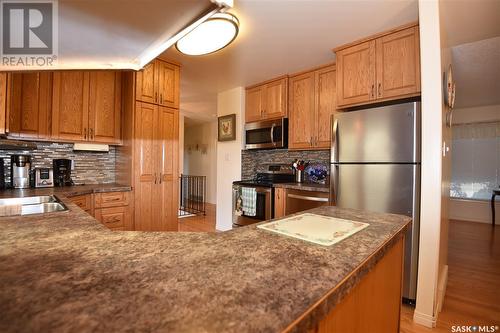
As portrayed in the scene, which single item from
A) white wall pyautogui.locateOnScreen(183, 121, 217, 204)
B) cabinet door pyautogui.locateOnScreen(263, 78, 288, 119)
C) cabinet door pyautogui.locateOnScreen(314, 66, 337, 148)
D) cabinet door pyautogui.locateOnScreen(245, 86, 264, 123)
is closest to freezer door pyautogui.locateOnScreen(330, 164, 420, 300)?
cabinet door pyautogui.locateOnScreen(314, 66, 337, 148)

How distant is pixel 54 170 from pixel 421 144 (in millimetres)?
3220

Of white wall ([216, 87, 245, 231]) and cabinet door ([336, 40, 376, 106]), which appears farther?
white wall ([216, 87, 245, 231])

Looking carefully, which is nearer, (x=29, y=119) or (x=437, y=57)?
(x=437, y=57)

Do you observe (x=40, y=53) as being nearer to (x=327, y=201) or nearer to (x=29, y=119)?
(x=29, y=119)

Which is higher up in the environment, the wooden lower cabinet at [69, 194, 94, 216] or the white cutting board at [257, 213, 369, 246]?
the white cutting board at [257, 213, 369, 246]

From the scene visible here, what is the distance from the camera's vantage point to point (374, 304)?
78cm

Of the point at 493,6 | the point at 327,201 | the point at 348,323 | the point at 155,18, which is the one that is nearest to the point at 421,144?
the point at 327,201

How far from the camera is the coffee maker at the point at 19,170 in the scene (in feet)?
Answer: 6.77

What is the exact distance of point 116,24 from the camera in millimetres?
681

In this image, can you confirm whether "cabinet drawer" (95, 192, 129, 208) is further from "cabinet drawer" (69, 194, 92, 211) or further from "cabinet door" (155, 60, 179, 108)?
"cabinet door" (155, 60, 179, 108)

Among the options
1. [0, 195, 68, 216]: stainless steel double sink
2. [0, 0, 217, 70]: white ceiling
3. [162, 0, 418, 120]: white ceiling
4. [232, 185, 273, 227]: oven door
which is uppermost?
[162, 0, 418, 120]: white ceiling

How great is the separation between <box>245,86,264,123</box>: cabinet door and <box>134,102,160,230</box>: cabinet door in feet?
4.85

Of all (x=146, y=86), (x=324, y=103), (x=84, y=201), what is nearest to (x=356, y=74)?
(x=324, y=103)

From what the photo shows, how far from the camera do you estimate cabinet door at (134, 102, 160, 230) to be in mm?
2424
